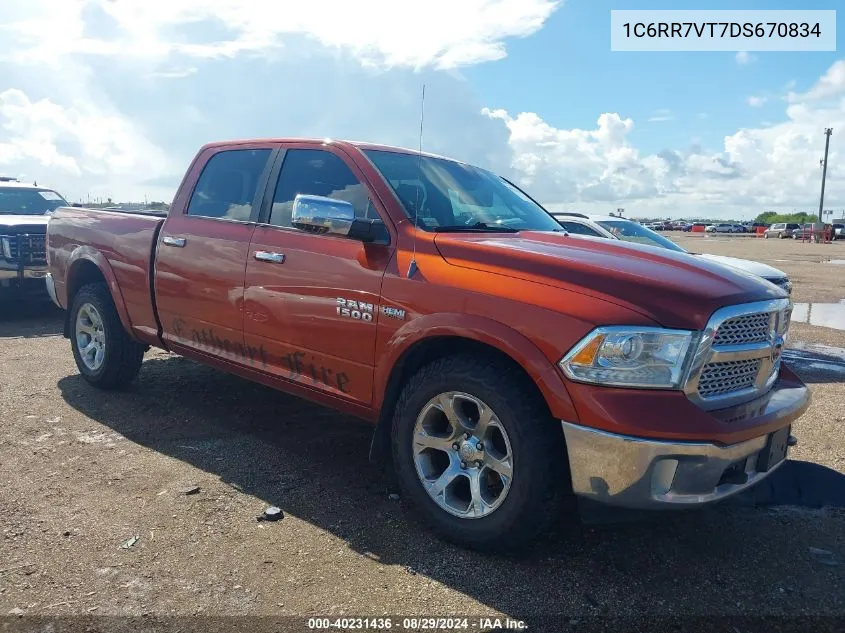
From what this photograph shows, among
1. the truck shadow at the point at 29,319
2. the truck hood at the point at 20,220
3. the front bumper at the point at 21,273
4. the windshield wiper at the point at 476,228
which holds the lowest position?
the truck shadow at the point at 29,319

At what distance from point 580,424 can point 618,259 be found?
0.84 meters

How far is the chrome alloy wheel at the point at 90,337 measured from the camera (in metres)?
5.60

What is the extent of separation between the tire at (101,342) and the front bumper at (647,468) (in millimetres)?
3900

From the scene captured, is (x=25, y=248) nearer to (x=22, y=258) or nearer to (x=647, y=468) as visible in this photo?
(x=22, y=258)

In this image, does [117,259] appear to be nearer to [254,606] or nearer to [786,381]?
[254,606]

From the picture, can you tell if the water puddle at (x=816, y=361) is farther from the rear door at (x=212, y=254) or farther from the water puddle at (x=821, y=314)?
the rear door at (x=212, y=254)

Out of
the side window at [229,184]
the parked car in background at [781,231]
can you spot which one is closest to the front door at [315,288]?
the side window at [229,184]

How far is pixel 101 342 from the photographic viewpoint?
5.64 metres

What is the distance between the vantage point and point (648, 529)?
139 inches

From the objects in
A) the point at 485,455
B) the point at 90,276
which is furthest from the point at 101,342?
the point at 485,455

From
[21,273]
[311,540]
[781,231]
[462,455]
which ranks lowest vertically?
[311,540]

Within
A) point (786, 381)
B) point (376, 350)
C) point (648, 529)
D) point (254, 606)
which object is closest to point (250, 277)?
point (376, 350)

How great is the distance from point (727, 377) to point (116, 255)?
4.30 meters

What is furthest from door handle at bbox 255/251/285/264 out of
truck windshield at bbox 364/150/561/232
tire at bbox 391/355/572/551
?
tire at bbox 391/355/572/551
